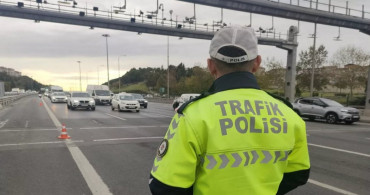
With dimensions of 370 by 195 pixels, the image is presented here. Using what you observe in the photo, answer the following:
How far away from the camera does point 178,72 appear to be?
116250mm

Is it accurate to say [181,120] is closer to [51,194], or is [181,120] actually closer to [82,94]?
[51,194]

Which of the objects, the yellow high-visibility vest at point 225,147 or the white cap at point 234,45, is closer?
the yellow high-visibility vest at point 225,147

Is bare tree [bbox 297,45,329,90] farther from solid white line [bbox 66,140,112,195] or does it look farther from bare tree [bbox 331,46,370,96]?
solid white line [bbox 66,140,112,195]

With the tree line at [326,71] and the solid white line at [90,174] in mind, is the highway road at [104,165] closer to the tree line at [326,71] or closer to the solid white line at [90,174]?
the solid white line at [90,174]

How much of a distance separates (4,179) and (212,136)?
5.79 meters

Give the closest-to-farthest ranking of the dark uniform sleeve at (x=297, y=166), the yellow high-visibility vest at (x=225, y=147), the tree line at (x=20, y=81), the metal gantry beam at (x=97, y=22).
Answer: the yellow high-visibility vest at (x=225, y=147) < the dark uniform sleeve at (x=297, y=166) < the metal gantry beam at (x=97, y=22) < the tree line at (x=20, y=81)

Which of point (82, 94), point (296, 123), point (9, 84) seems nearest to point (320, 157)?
point (296, 123)

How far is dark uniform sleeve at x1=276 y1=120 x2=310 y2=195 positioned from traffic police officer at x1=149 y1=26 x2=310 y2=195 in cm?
6

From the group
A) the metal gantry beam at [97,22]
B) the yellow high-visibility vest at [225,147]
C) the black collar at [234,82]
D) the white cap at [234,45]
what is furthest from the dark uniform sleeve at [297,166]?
the metal gantry beam at [97,22]

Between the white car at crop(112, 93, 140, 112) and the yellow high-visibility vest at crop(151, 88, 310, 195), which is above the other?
the yellow high-visibility vest at crop(151, 88, 310, 195)

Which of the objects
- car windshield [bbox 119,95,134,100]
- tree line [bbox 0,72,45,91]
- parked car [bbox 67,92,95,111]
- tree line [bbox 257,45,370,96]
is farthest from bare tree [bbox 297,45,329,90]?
tree line [bbox 0,72,45,91]

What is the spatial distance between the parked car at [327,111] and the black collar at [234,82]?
17264 mm

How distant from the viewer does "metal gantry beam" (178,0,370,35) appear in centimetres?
2209

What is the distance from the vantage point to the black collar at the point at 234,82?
67.9 inches
